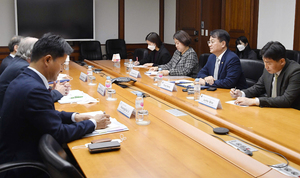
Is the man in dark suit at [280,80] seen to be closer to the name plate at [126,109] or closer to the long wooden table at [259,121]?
the long wooden table at [259,121]

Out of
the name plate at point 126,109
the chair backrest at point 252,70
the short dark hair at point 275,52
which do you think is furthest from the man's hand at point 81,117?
the chair backrest at point 252,70

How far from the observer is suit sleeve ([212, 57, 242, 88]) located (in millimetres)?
3182

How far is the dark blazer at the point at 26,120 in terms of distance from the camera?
5.03ft

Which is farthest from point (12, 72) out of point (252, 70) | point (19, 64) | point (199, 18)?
point (199, 18)

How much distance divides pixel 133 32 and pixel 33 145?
277 inches

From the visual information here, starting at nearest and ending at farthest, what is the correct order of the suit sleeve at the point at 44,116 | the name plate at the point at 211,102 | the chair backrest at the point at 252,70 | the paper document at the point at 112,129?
1. the suit sleeve at the point at 44,116
2. the paper document at the point at 112,129
3. the name plate at the point at 211,102
4. the chair backrest at the point at 252,70

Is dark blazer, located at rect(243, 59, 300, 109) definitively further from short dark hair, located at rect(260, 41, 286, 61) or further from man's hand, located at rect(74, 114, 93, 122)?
man's hand, located at rect(74, 114, 93, 122)

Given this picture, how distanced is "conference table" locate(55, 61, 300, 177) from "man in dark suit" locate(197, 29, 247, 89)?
2.36 ft

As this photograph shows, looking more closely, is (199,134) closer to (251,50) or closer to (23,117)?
(23,117)

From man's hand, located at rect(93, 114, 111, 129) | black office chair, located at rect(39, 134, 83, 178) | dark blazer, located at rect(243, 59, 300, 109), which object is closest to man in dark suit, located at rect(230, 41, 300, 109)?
dark blazer, located at rect(243, 59, 300, 109)

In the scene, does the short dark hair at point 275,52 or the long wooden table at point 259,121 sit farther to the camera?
the short dark hair at point 275,52

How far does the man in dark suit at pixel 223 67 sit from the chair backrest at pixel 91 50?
4.66 meters

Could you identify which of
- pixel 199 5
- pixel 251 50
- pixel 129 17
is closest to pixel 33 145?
pixel 251 50

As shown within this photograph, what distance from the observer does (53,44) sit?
167cm
